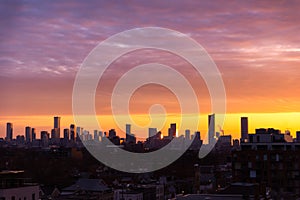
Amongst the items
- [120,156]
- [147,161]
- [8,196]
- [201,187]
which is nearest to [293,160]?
[201,187]

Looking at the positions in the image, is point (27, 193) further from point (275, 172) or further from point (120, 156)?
point (120, 156)

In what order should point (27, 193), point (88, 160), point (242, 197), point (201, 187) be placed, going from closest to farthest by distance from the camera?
point (242, 197) → point (27, 193) → point (201, 187) → point (88, 160)

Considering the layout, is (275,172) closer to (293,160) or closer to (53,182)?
(293,160)

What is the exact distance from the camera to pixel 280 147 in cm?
4050

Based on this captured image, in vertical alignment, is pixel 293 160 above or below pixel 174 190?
above

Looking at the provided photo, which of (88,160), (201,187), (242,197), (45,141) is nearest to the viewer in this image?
(242,197)

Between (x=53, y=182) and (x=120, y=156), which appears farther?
(x=120, y=156)

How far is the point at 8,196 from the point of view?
20.7 metres

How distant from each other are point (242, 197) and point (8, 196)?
9044 millimetres

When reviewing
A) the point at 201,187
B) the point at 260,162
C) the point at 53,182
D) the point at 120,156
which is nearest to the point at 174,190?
the point at 201,187

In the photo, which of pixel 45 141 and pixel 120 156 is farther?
pixel 45 141

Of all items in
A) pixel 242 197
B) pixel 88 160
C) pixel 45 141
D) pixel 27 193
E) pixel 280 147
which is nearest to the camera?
pixel 242 197

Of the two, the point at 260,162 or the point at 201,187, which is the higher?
the point at 260,162

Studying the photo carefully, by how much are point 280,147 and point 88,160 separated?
60949mm
